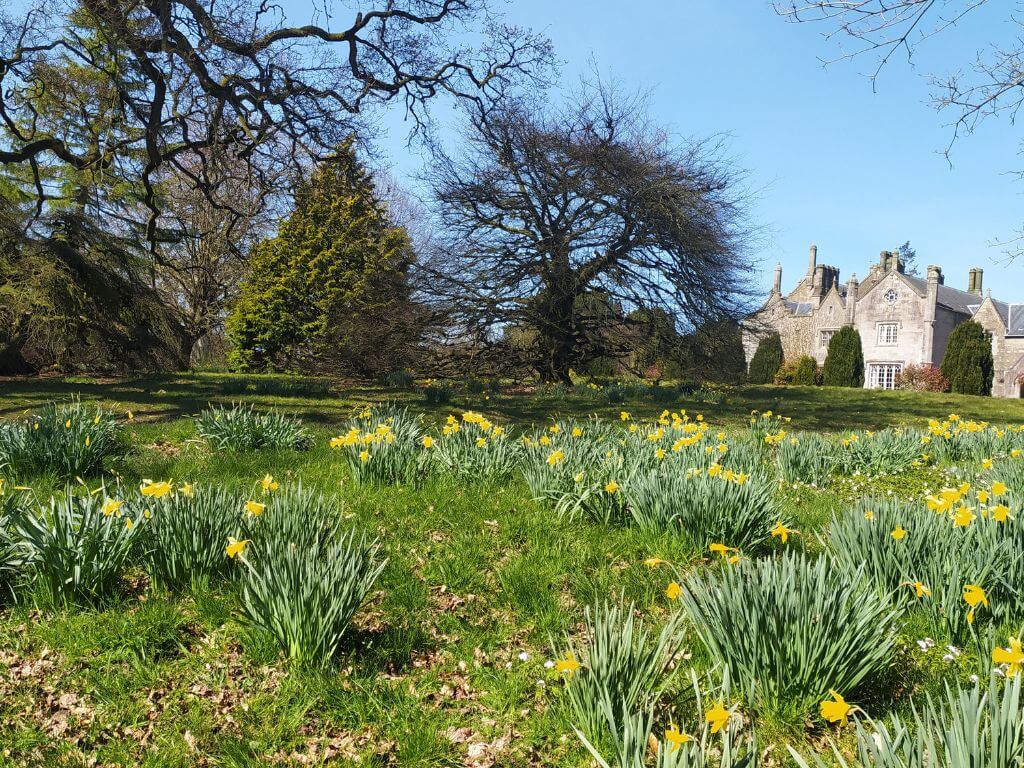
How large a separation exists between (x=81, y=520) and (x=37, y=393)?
27.5 ft

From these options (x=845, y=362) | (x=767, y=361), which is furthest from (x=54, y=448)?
(x=767, y=361)

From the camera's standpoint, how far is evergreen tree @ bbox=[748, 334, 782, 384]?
3616 cm

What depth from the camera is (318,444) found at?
6.34m

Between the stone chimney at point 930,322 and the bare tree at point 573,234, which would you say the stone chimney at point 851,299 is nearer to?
the stone chimney at point 930,322

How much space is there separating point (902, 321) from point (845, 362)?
8.87m

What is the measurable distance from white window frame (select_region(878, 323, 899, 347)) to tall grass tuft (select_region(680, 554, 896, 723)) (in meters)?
42.7

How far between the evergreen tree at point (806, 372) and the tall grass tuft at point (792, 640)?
36.0 metres

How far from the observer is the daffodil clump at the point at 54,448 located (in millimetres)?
4695

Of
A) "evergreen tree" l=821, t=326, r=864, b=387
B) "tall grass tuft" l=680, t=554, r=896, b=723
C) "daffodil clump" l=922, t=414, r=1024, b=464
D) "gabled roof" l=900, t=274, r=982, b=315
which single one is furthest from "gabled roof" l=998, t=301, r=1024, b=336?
"tall grass tuft" l=680, t=554, r=896, b=723

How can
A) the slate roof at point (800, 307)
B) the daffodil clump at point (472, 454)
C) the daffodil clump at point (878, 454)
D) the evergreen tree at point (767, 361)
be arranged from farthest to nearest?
the slate roof at point (800, 307) < the evergreen tree at point (767, 361) < the daffodil clump at point (878, 454) < the daffodil clump at point (472, 454)

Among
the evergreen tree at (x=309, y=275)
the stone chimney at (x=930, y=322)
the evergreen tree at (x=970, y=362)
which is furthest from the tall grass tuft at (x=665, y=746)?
the stone chimney at (x=930, y=322)

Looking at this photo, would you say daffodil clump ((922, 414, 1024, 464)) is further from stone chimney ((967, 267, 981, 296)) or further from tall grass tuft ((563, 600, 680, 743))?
stone chimney ((967, 267, 981, 296))

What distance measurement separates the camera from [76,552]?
289 cm

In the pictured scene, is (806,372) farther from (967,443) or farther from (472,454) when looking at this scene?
(472,454)
